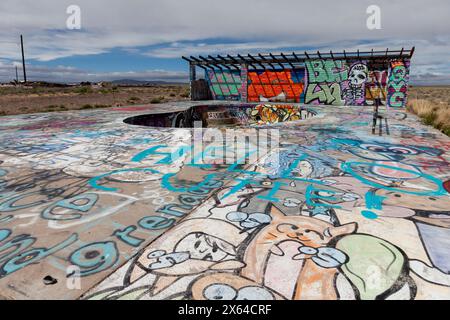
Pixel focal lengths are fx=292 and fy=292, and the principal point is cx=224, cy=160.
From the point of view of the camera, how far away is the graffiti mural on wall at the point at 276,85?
23.9 meters

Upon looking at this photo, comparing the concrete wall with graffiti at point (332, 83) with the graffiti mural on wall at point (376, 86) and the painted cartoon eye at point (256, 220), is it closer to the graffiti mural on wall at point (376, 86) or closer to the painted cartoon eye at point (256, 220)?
the graffiti mural on wall at point (376, 86)

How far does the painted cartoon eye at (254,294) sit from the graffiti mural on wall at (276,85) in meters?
22.9

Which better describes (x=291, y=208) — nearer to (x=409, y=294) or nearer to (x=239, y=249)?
(x=239, y=249)

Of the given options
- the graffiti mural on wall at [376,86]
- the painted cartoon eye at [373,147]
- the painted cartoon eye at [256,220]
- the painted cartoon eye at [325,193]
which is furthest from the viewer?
the graffiti mural on wall at [376,86]

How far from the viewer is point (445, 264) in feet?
10.4

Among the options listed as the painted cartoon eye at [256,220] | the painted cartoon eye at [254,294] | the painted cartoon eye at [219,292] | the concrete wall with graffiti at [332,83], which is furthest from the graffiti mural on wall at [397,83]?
the painted cartoon eye at [219,292]

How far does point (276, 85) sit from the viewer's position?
81.3ft

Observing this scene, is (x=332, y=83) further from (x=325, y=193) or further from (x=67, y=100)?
(x=67, y=100)

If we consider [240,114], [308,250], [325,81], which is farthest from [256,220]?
[325,81]

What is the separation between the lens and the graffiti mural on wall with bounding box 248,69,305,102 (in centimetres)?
2391

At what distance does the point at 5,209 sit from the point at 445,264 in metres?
6.17

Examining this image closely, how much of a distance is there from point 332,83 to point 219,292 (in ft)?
74.1

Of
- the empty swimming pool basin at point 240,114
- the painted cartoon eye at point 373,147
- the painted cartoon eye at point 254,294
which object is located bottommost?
the painted cartoon eye at point 254,294
